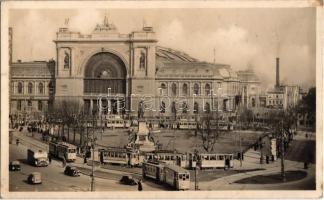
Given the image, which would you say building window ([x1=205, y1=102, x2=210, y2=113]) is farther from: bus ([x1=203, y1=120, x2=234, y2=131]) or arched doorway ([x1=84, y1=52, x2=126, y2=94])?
arched doorway ([x1=84, y1=52, x2=126, y2=94])

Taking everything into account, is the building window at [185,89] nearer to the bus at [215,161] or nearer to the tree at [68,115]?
the bus at [215,161]

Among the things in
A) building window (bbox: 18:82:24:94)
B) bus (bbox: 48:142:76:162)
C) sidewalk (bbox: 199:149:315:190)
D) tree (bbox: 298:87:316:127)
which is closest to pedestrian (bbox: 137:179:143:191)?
sidewalk (bbox: 199:149:315:190)

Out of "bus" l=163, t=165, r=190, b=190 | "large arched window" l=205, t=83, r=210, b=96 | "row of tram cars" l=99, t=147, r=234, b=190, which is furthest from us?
"large arched window" l=205, t=83, r=210, b=96

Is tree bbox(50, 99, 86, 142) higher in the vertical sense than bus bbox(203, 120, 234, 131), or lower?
higher


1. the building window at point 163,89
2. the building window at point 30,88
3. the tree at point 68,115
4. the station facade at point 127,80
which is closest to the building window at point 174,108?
the station facade at point 127,80

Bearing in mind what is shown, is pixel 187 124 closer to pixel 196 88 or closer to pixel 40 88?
pixel 196 88

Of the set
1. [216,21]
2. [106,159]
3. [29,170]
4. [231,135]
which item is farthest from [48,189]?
[216,21]
